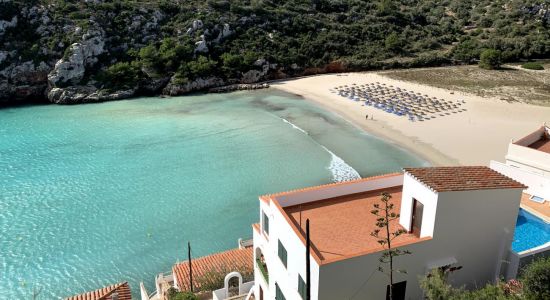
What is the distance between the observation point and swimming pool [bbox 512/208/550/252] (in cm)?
1370

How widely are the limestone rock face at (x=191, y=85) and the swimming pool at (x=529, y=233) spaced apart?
143 ft

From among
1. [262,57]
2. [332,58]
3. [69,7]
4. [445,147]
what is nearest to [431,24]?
[332,58]

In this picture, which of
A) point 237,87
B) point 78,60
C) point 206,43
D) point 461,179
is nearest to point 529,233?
point 461,179

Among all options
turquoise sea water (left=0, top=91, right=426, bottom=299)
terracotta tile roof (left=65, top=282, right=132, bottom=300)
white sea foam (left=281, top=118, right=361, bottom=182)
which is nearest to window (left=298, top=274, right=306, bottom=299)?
terracotta tile roof (left=65, top=282, right=132, bottom=300)

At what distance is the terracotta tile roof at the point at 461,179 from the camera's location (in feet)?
36.2

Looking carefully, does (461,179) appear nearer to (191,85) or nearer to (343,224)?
(343,224)

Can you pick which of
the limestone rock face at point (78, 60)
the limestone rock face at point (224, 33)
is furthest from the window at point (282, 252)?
the limestone rock face at point (224, 33)

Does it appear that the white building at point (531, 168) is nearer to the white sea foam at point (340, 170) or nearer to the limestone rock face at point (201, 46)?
the white sea foam at point (340, 170)

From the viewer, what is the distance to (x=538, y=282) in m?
9.48

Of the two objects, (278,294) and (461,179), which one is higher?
(461,179)

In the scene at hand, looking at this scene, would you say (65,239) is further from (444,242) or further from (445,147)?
(445,147)

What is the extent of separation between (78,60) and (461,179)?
5108cm

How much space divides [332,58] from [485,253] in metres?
53.3

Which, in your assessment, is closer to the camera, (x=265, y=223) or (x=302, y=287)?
(x=302, y=287)
